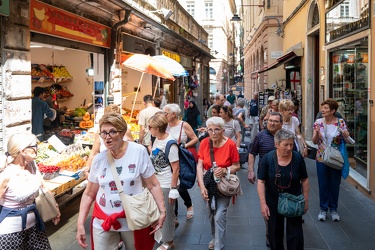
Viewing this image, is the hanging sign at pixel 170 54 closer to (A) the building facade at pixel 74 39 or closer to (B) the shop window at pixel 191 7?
(A) the building facade at pixel 74 39

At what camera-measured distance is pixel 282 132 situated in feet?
14.4

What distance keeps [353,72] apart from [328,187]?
423 centimetres

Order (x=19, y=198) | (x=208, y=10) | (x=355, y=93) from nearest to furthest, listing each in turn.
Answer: (x=19, y=198)
(x=355, y=93)
(x=208, y=10)

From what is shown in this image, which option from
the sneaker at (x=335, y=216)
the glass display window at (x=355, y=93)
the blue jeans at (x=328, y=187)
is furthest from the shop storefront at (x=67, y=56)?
the glass display window at (x=355, y=93)

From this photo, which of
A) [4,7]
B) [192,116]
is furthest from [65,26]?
[192,116]

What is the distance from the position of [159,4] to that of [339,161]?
10.6 m

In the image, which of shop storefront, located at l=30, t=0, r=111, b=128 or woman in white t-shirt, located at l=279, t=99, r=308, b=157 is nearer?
woman in white t-shirt, located at l=279, t=99, r=308, b=157

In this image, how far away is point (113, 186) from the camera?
3.49 metres

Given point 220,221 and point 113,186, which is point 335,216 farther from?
point 113,186

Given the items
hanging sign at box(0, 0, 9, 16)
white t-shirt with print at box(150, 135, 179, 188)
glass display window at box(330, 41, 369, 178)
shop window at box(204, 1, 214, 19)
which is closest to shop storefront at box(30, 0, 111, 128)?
hanging sign at box(0, 0, 9, 16)

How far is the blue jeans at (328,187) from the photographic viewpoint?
21.1 ft

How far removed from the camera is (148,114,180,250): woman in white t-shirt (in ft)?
17.1

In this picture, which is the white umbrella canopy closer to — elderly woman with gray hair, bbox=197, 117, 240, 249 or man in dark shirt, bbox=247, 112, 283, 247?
man in dark shirt, bbox=247, 112, 283, 247

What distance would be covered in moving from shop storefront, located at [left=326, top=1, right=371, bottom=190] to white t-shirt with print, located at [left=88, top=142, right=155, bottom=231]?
18.2 feet
